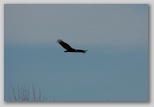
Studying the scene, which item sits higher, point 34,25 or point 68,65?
point 34,25

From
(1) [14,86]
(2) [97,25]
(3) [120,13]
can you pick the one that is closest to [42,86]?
(1) [14,86]

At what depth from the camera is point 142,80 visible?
3338 millimetres

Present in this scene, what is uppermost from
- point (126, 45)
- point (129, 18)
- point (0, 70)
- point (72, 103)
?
point (129, 18)

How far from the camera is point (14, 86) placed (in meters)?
3.39

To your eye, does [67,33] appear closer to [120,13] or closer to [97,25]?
[97,25]

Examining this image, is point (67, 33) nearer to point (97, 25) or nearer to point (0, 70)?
Result: point (97, 25)

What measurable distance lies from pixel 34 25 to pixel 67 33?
0.30 metres

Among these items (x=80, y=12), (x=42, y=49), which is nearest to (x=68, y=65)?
(x=42, y=49)

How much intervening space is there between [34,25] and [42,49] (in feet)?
0.72

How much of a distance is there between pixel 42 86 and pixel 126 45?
0.81 m

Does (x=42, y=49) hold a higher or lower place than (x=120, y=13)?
lower

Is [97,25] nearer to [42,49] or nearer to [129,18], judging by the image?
[129,18]

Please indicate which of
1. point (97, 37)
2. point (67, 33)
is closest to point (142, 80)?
point (97, 37)

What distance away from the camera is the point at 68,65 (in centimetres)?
339
